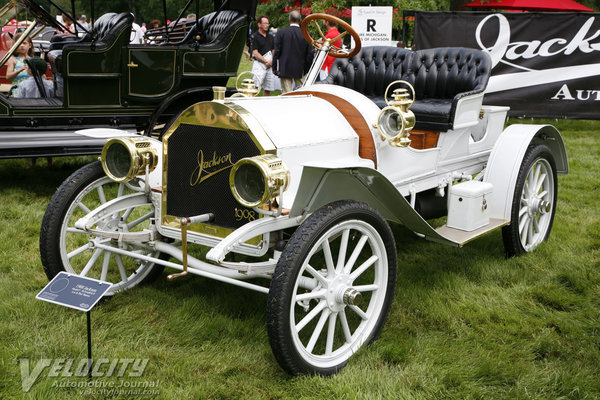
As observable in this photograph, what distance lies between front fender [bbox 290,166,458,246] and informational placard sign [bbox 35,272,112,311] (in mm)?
889

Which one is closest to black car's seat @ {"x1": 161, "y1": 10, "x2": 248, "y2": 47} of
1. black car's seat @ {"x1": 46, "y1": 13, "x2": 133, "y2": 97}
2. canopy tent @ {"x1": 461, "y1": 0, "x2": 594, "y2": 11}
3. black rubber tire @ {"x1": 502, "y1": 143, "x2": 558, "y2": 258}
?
black car's seat @ {"x1": 46, "y1": 13, "x2": 133, "y2": 97}

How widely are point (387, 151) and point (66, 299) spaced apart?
1836mm

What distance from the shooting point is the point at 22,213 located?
16.1 feet

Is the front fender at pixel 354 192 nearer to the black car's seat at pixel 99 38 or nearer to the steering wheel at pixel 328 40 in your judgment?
the steering wheel at pixel 328 40

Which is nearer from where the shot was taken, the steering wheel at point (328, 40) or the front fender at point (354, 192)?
the front fender at point (354, 192)

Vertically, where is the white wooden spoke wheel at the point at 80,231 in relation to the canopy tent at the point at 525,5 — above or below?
below

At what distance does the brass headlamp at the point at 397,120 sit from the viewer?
3.16 m

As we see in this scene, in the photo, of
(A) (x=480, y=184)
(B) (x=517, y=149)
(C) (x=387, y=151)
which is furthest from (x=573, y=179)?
(C) (x=387, y=151)

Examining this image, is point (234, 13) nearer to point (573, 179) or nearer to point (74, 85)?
point (74, 85)

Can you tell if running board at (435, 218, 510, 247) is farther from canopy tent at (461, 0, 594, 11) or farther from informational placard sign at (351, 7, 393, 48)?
canopy tent at (461, 0, 594, 11)

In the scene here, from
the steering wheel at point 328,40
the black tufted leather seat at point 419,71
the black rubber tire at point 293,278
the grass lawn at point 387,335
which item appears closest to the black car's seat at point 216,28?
the black tufted leather seat at point 419,71

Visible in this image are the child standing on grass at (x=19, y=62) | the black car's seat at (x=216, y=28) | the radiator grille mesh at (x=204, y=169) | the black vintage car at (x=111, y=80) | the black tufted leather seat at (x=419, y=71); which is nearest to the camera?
the radiator grille mesh at (x=204, y=169)

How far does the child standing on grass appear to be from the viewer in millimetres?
6357

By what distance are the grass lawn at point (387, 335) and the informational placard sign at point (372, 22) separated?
729 cm
